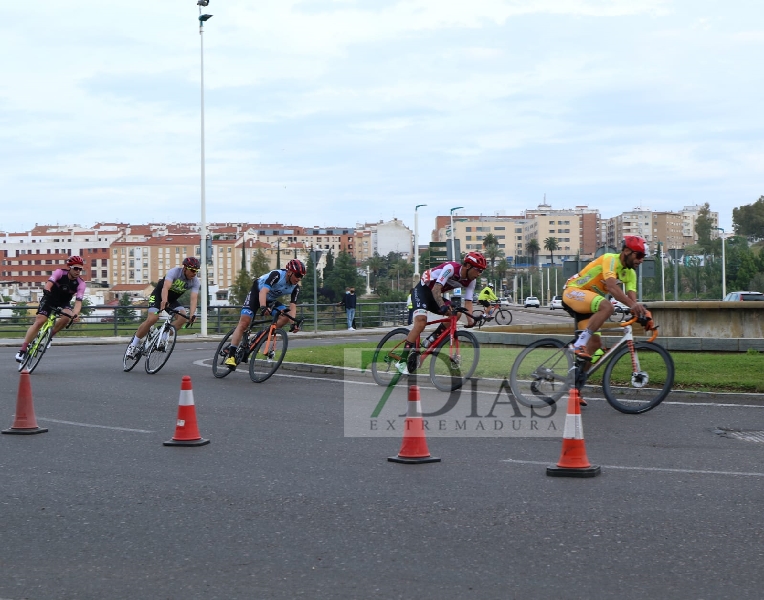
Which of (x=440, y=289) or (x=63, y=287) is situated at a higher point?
(x=63, y=287)

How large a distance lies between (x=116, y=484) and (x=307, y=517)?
1756mm

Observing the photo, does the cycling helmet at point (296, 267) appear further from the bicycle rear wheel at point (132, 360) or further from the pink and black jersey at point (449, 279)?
the bicycle rear wheel at point (132, 360)

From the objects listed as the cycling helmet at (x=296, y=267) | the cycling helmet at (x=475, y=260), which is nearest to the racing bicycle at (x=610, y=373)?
the cycling helmet at (x=475, y=260)

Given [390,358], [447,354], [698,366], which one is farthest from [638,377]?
[698,366]

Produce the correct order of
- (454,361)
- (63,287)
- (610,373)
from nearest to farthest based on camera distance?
(610,373) → (454,361) → (63,287)

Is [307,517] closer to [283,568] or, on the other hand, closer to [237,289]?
[283,568]

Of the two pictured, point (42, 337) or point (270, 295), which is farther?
point (42, 337)

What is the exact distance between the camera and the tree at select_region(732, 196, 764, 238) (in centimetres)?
15725

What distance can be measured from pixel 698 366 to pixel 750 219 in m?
157

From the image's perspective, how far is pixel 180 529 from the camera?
5.61 m

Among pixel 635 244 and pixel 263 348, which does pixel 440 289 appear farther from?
pixel 263 348

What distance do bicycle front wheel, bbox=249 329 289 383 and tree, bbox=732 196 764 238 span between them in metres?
155

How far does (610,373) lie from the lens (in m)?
10.4

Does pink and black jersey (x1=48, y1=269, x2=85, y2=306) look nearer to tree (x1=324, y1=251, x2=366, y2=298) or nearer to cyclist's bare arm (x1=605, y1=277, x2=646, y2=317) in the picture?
cyclist's bare arm (x1=605, y1=277, x2=646, y2=317)
